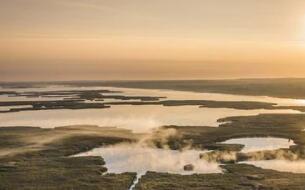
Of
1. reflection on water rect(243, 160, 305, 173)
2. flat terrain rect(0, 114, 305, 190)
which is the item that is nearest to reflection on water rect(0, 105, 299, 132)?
flat terrain rect(0, 114, 305, 190)

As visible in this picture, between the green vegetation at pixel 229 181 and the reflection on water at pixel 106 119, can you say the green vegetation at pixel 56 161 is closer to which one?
the green vegetation at pixel 229 181

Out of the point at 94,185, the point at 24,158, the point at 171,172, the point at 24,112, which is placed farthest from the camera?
the point at 24,112

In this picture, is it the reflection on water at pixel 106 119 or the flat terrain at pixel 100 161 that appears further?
the reflection on water at pixel 106 119

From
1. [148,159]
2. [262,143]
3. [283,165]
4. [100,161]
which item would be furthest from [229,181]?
[262,143]

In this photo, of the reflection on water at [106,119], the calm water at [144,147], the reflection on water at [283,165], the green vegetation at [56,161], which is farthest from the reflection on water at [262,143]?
the reflection on water at [106,119]

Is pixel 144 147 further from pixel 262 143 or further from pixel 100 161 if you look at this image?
pixel 262 143

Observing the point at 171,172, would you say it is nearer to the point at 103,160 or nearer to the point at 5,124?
the point at 103,160

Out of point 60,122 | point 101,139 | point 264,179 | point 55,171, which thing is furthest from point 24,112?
point 264,179
